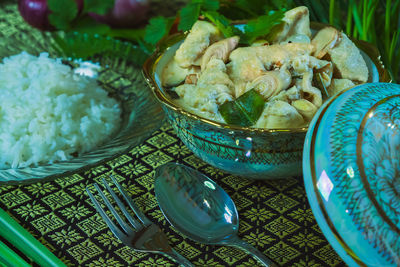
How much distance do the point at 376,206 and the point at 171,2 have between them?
4.42 ft

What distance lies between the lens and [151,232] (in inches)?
33.2

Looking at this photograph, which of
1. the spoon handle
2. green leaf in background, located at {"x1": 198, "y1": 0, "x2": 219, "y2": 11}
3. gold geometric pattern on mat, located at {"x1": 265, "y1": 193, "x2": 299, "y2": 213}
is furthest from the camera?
green leaf in background, located at {"x1": 198, "y1": 0, "x2": 219, "y2": 11}

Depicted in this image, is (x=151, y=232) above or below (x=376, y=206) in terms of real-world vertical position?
below

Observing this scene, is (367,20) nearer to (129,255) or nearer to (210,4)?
(210,4)

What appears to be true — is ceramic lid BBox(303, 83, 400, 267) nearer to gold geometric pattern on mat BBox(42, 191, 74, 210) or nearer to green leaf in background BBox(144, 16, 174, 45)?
gold geometric pattern on mat BBox(42, 191, 74, 210)

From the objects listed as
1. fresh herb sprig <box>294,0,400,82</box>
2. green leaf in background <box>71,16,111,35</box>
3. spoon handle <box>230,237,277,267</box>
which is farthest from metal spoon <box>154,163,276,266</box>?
green leaf in background <box>71,16,111,35</box>

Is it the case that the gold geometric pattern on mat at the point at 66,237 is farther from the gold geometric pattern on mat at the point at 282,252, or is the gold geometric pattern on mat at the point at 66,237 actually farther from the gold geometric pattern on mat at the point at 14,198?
the gold geometric pattern on mat at the point at 282,252

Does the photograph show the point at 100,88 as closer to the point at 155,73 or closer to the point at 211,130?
the point at 155,73

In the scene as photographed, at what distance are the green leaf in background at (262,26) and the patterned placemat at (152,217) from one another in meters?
0.28

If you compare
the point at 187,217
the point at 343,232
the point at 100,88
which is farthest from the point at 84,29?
the point at 343,232

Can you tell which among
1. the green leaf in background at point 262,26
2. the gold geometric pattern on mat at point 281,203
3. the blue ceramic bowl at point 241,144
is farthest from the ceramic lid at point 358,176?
the green leaf in background at point 262,26

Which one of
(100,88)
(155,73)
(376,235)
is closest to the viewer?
(376,235)

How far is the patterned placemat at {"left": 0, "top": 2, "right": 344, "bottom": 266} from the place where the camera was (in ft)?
2.66

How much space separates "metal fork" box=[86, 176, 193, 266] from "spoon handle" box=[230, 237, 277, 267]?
86 millimetres
